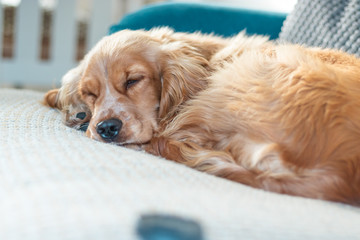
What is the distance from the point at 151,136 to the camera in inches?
64.8

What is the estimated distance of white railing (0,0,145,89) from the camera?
4.39 meters

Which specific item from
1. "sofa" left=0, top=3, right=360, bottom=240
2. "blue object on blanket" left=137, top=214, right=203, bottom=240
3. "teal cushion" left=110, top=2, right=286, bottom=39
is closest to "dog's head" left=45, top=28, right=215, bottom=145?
"sofa" left=0, top=3, right=360, bottom=240

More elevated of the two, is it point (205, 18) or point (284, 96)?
point (284, 96)

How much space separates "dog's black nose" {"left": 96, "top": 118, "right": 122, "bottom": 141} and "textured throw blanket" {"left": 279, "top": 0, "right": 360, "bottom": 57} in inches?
43.4

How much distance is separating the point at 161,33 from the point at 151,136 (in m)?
0.67

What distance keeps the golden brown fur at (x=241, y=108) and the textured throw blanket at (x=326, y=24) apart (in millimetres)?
332

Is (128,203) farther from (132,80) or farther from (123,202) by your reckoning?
(132,80)

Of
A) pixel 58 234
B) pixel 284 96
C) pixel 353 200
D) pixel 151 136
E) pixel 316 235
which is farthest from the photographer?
pixel 151 136

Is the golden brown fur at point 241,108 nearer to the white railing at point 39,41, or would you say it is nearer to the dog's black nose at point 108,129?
the dog's black nose at point 108,129

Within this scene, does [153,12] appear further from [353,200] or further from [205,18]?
[353,200]

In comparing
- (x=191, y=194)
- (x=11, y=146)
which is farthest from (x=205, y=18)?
(x=191, y=194)

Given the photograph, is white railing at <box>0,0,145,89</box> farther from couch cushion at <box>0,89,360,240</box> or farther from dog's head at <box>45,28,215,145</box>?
couch cushion at <box>0,89,360,240</box>

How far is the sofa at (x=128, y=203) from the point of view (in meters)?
0.71

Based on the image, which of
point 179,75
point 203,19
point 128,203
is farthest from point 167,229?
point 203,19
